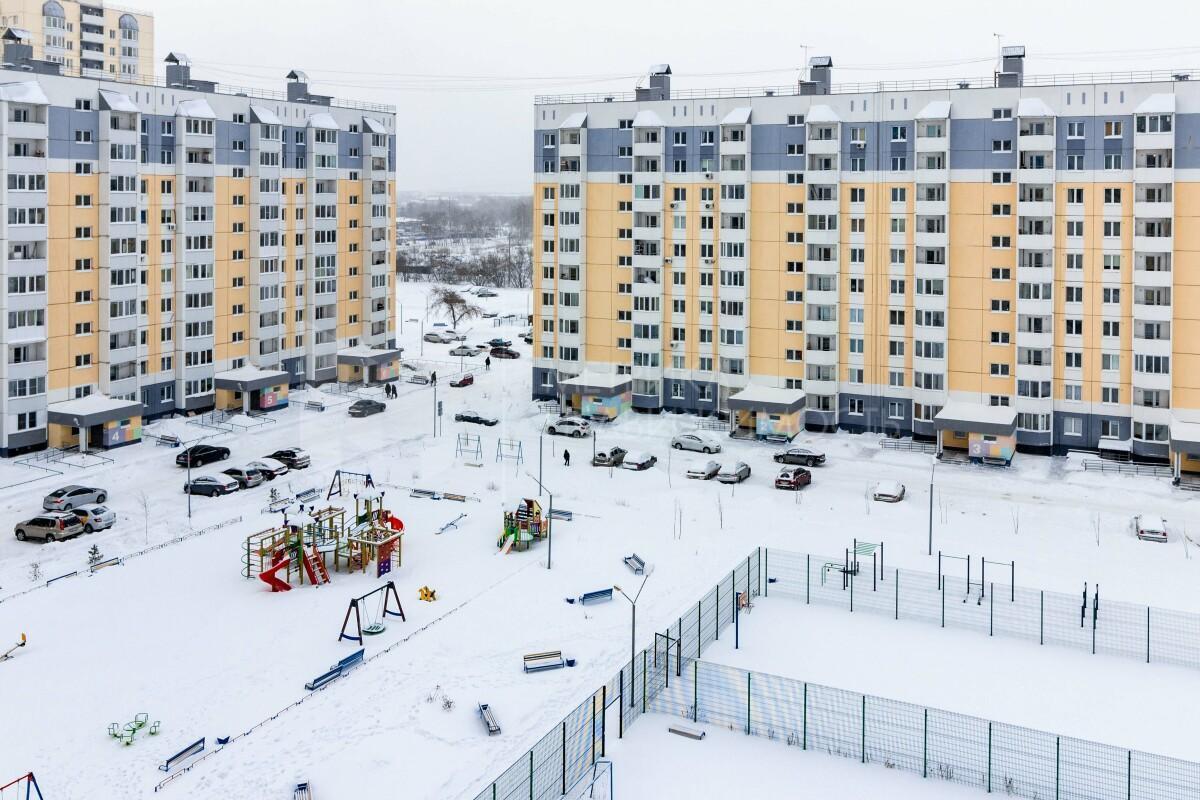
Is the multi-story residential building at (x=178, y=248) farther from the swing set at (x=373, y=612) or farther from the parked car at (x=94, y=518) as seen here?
the swing set at (x=373, y=612)

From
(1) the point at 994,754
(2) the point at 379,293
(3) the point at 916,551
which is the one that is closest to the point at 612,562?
(3) the point at 916,551

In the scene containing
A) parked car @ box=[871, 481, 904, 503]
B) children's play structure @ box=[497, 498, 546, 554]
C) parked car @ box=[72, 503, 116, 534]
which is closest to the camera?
children's play structure @ box=[497, 498, 546, 554]

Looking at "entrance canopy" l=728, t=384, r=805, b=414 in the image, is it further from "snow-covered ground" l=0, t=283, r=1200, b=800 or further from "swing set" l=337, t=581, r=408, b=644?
"swing set" l=337, t=581, r=408, b=644

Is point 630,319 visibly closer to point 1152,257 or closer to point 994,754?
point 1152,257

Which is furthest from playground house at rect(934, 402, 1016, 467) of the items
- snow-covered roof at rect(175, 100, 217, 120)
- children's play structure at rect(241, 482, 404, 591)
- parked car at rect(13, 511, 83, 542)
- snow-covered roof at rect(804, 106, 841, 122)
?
snow-covered roof at rect(175, 100, 217, 120)

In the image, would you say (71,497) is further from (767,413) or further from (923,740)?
(923,740)
